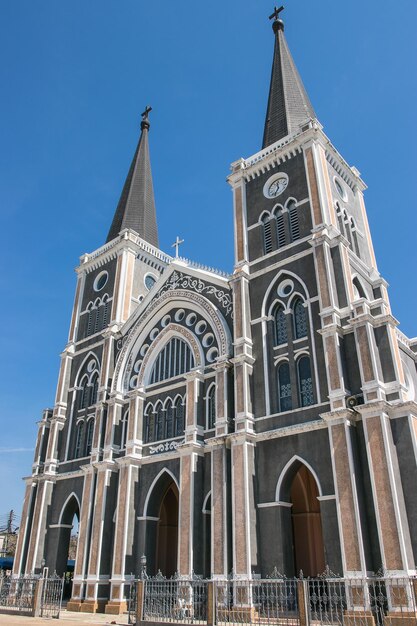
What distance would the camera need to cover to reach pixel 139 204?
39.8 meters

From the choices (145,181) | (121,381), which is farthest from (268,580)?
(145,181)

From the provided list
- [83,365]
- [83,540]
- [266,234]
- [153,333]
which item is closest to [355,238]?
[266,234]

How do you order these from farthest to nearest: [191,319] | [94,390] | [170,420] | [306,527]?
[94,390], [191,319], [170,420], [306,527]

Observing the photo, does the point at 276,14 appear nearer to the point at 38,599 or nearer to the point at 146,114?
the point at 146,114

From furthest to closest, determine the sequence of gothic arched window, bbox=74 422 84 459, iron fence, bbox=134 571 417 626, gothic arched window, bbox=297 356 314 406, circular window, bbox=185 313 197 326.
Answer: gothic arched window, bbox=74 422 84 459 < circular window, bbox=185 313 197 326 < gothic arched window, bbox=297 356 314 406 < iron fence, bbox=134 571 417 626

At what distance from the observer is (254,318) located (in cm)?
2473

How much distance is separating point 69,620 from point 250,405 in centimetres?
1058

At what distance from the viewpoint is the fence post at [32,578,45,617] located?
2194 centimetres

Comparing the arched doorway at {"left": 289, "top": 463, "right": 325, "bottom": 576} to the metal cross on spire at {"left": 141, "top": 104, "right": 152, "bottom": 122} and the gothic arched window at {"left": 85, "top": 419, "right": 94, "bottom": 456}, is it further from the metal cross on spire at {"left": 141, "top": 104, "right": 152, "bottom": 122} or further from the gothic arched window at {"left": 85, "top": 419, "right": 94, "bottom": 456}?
the metal cross on spire at {"left": 141, "top": 104, "right": 152, "bottom": 122}

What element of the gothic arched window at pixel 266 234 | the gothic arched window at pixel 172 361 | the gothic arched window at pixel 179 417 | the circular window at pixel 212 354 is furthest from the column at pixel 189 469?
the gothic arched window at pixel 266 234

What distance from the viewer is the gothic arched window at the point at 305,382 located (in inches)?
840

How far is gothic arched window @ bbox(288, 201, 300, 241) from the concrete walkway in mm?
17322

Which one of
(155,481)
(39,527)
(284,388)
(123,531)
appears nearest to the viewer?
(284,388)

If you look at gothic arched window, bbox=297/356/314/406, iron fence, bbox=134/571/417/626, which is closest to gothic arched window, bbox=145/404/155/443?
iron fence, bbox=134/571/417/626
